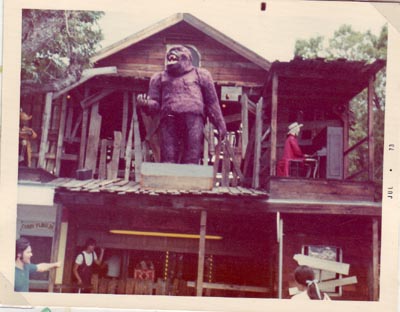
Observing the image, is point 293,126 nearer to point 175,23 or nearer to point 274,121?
point 274,121

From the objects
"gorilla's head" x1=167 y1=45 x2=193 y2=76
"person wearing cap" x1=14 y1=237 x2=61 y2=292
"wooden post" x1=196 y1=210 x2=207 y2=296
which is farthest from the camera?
"gorilla's head" x1=167 y1=45 x2=193 y2=76

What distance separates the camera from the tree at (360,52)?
5992mm

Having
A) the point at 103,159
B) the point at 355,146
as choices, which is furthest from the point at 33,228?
the point at 355,146

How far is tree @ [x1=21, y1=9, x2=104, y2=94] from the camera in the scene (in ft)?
19.7

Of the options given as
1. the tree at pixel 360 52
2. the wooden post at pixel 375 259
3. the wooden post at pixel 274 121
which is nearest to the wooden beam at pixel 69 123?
the wooden post at pixel 274 121

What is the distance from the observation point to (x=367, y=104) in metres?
6.18

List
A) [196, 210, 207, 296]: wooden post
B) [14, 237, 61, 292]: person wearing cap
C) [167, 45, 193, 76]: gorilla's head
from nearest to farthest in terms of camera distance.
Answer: [14, 237, 61, 292]: person wearing cap, [196, 210, 207, 296]: wooden post, [167, 45, 193, 76]: gorilla's head

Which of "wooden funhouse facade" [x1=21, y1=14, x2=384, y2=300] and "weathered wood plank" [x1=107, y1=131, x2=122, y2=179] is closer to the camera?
"wooden funhouse facade" [x1=21, y1=14, x2=384, y2=300]

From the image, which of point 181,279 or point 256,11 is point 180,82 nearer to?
point 256,11

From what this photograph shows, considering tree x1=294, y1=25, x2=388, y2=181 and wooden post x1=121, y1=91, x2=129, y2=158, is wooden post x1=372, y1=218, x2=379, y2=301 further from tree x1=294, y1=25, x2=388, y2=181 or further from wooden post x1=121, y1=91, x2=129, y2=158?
wooden post x1=121, y1=91, x2=129, y2=158

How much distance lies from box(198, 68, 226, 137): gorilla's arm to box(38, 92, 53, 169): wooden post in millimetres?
1364

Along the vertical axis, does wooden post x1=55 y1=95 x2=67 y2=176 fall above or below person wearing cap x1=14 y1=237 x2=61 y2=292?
above

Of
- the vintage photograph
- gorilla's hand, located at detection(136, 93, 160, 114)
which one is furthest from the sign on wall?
gorilla's hand, located at detection(136, 93, 160, 114)

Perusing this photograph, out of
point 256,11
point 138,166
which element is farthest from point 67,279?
point 256,11
